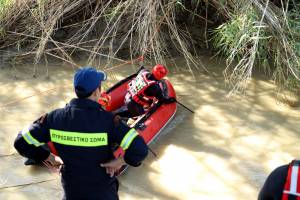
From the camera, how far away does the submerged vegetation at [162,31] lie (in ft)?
17.6

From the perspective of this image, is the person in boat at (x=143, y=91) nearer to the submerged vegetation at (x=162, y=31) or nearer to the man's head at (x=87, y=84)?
the submerged vegetation at (x=162, y=31)

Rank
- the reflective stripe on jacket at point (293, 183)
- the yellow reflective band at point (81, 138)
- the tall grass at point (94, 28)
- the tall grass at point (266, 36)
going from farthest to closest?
the tall grass at point (94, 28) < the tall grass at point (266, 36) < the yellow reflective band at point (81, 138) < the reflective stripe on jacket at point (293, 183)

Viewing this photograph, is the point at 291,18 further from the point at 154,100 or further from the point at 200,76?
the point at 154,100

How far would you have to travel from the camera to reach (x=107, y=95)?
5152 millimetres

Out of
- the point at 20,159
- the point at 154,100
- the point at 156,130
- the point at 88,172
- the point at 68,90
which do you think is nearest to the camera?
the point at 88,172

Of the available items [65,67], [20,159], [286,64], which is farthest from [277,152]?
[65,67]

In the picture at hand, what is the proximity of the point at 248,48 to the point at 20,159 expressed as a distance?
293cm

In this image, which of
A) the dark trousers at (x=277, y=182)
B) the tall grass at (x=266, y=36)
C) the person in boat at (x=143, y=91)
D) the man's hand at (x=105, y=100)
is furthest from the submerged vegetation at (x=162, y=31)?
the dark trousers at (x=277, y=182)

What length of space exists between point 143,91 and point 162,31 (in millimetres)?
1886

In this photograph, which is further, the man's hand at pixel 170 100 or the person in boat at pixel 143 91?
the man's hand at pixel 170 100

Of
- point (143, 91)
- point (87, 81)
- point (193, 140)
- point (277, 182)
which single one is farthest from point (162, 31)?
point (277, 182)

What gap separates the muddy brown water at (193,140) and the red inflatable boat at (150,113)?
10cm

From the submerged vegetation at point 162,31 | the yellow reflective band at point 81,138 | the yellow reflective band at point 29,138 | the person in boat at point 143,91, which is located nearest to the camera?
the yellow reflective band at point 81,138

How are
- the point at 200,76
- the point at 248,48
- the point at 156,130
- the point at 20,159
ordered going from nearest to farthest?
1. the point at 20,159
2. the point at 156,130
3. the point at 248,48
4. the point at 200,76
